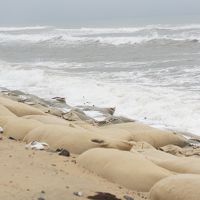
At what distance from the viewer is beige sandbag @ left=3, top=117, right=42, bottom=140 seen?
7.62m

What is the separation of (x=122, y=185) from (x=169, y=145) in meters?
3.59

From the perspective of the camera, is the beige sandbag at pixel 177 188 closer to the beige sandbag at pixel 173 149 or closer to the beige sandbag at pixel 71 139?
the beige sandbag at pixel 71 139

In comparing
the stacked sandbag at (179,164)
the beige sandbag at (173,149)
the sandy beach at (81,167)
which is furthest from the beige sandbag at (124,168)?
the beige sandbag at (173,149)

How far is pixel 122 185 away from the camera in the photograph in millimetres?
5461

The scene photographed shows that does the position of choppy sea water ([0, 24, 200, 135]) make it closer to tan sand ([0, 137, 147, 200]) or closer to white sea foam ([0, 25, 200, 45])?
tan sand ([0, 137, 147, 200])

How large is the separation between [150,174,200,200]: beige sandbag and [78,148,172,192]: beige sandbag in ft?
1.12

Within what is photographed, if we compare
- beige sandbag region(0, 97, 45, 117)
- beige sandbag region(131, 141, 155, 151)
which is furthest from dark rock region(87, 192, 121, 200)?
beige sandbag region(0, 97, 45, 117)

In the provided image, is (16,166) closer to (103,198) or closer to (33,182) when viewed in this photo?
(33,182)

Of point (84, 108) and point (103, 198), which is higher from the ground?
point (103, 198)

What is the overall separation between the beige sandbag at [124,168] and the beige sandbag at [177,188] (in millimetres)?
340

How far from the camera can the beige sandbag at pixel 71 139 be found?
21.5 feet

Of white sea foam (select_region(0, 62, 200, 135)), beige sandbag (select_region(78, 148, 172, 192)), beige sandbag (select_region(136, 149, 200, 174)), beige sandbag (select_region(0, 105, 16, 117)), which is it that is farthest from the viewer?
white sea foam (select_region(0, 62, 200, 135))

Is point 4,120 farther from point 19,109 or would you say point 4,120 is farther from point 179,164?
point 179,164

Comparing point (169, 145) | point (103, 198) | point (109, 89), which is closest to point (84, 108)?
point (109, 89)
